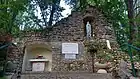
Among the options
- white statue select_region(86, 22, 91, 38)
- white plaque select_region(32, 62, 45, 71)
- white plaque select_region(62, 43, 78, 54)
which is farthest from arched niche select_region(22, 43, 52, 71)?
white statue select_region(86, 22, 91, 38)

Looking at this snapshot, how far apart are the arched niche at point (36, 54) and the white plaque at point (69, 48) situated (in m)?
0.64

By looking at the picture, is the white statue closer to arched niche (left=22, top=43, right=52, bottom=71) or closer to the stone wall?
the stone wall

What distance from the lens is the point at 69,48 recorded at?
23.8 feet

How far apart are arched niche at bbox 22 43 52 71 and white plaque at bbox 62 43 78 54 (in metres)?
0.64

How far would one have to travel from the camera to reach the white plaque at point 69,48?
720cm

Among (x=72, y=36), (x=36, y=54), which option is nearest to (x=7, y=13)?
(x=36, y=54)

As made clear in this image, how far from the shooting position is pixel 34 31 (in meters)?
7.55

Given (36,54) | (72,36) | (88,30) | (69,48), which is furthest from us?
(88,30)

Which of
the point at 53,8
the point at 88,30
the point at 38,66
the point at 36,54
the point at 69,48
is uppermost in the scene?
the point at 53,8

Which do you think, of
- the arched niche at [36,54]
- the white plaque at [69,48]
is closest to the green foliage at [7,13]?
the arched niche at [36,54]

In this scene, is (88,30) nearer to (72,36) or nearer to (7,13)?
(72,36)

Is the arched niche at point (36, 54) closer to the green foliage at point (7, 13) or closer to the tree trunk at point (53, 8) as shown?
the green foliage at point (7, 13)

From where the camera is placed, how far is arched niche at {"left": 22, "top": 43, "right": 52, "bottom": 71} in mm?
7234

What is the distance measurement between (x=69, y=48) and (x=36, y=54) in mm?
1435
